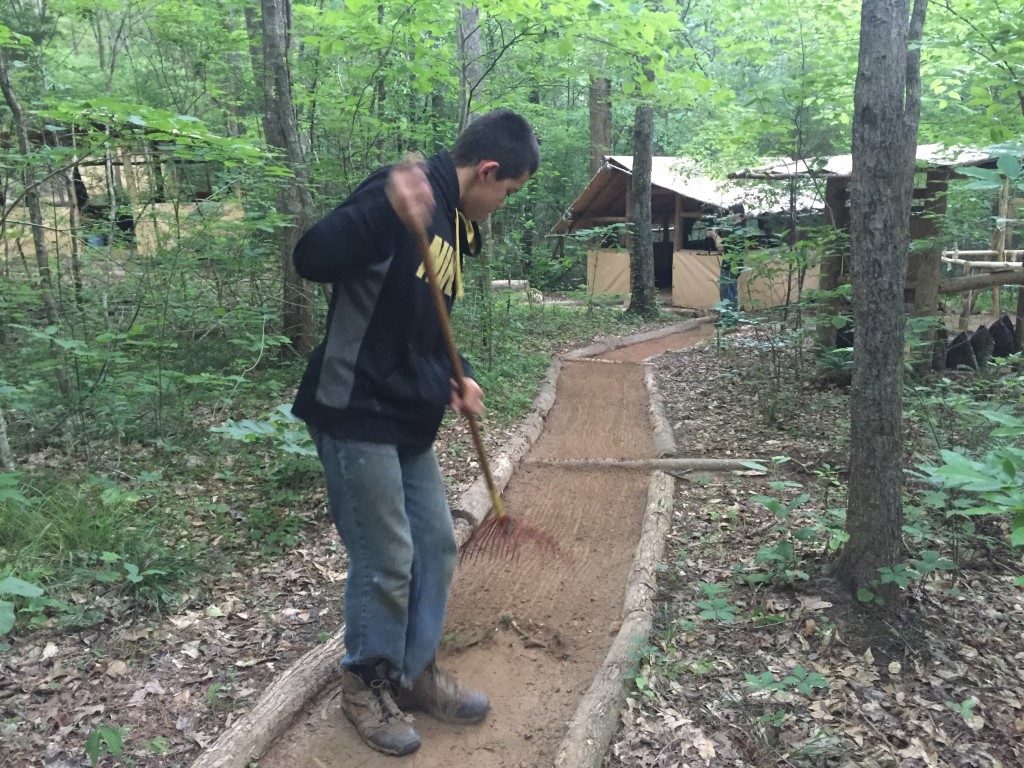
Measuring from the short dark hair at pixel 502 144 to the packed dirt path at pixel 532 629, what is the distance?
2123 mm

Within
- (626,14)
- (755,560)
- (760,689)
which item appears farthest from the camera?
(626,14)

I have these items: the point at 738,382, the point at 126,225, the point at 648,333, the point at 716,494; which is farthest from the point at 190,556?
the point at 648,333

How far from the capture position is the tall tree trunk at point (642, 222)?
48.6 feet

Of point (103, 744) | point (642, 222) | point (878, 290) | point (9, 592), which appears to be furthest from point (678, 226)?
point (9, 592)

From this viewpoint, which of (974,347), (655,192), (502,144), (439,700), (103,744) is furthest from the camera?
(655,192)

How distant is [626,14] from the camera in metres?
6.03

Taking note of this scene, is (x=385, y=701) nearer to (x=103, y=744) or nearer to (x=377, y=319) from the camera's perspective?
(x=103, y=744)

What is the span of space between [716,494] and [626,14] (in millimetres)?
4146

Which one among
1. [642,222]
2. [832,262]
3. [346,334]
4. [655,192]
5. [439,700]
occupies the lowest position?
[439,700]

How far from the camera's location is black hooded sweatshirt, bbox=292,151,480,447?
6.94 feet

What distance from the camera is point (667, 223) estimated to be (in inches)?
865

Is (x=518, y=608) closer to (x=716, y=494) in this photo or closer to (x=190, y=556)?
(x=190, y=556)

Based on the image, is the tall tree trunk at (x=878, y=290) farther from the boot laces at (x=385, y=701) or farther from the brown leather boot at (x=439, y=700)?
the boot laces at (x=385, y=701)

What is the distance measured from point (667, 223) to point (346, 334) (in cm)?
2104
